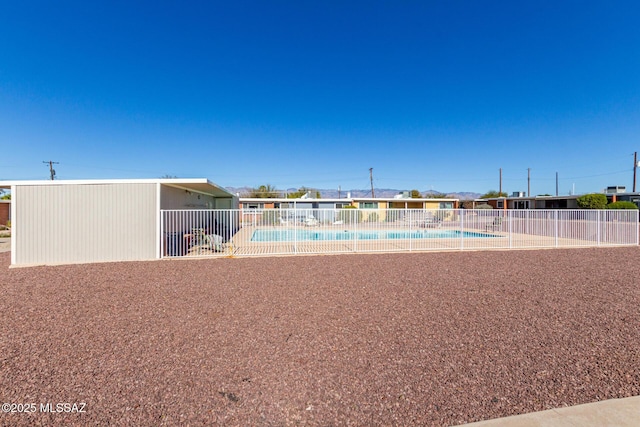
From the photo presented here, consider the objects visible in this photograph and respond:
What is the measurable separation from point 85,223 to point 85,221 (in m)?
0.06

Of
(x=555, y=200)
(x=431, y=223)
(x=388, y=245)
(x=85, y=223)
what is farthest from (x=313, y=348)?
(x=555, y=200)

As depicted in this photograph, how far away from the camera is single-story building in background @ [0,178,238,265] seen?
8477 mm

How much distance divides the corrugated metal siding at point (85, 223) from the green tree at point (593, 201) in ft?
104

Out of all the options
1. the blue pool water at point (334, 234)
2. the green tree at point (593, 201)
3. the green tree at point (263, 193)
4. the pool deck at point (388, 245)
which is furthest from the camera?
the green tree at point (263, 193)

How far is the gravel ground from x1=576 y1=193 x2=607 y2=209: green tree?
2434 centimetres

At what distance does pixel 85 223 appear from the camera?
8797 millimetres

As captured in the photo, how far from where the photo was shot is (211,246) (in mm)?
10914

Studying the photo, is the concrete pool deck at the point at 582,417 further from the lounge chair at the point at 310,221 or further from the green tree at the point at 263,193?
the green tree at the point at 263,193

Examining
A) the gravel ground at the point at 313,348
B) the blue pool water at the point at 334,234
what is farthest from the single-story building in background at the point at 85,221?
the blue pool water at the point at 334,234

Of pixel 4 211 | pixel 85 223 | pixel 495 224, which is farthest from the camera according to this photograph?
pixel 4 211

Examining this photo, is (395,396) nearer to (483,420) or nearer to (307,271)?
(483,420)

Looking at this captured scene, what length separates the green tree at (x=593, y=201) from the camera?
24522 millimetres

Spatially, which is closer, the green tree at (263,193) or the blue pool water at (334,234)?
the blue pool water at (334,234)

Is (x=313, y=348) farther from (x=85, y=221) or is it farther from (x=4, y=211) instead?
(x=4, y=211)
